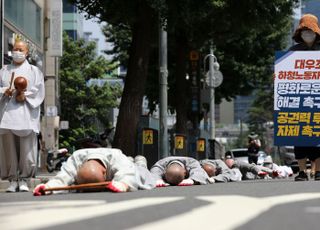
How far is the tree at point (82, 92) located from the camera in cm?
4812

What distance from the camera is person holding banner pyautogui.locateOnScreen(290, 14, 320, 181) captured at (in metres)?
9.83

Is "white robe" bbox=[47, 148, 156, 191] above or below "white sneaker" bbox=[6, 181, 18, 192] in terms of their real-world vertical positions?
above

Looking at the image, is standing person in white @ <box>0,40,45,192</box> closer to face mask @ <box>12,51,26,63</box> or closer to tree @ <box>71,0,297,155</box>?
face mask @ <box>12,51,26,63</box>

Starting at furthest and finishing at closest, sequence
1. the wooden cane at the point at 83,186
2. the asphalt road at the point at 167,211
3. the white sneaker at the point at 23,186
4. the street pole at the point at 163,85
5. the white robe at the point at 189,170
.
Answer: the street pole at the point at 163,85 → the white robe at the point at 189,170 → the white sneaker at the point at 23,186 → the wooden cane at the point at 83,186 → the asphalt road at the point at 167,211

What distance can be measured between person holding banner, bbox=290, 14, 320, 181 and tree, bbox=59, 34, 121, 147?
124 feet

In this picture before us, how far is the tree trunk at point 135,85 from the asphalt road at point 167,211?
10.5m

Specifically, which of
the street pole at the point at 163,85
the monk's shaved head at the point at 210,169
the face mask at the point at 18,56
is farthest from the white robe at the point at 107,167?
the street pole at the point at 163,85

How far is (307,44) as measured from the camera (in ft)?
32.8

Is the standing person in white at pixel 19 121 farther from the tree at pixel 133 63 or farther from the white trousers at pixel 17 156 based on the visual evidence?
the tree at pixel 133 63

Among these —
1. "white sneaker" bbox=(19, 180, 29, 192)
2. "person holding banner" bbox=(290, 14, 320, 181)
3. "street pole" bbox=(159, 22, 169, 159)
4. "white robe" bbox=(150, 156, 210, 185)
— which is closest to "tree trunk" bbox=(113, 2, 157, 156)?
"street pole" bbox=(159, 22, 169, 159)

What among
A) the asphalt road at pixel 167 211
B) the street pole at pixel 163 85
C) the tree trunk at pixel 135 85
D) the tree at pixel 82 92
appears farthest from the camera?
the tree at pixel 82 92

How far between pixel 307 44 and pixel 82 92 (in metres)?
38.8

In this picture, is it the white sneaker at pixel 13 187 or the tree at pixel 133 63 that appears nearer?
the white sneaker at pixel 13 187

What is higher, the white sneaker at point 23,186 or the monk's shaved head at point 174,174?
the monk's shaved head at point 174,174
